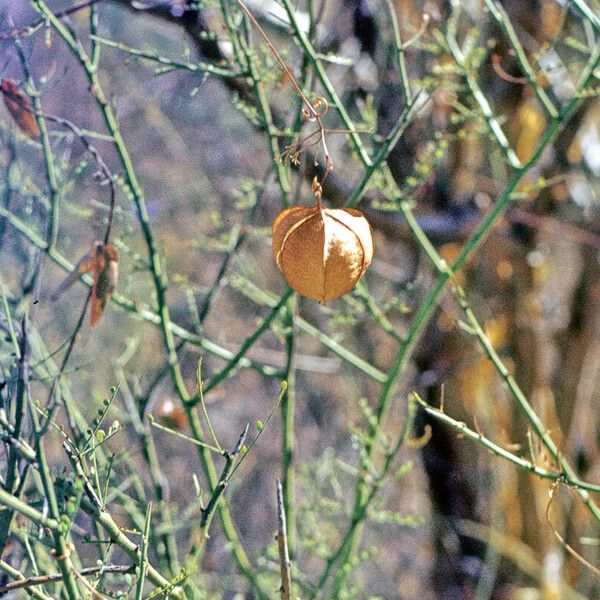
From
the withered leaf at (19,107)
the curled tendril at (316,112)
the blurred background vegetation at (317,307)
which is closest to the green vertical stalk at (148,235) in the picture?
the blurred background vegetation at (317,307)

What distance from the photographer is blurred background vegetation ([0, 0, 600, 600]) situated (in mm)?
1636

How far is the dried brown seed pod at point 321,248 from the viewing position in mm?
1278

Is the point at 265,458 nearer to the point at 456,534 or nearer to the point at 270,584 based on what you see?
the point at 456,534

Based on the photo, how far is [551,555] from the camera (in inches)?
148

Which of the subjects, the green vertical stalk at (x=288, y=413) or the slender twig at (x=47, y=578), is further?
the green vertical stalk at (x=288, y=413)

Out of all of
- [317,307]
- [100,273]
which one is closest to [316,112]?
[100,273]

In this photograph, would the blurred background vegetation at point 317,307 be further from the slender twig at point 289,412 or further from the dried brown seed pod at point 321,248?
the dried brown seed pod at point 321,248

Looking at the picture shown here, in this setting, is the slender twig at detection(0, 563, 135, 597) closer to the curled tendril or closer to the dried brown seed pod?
the dried brown seed pod

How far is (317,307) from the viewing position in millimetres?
4684

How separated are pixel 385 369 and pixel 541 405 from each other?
31.1 inches

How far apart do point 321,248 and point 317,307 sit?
340cm

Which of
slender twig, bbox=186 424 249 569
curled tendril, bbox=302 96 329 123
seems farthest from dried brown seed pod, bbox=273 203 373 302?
slender twig, bbox=186 424 249 569

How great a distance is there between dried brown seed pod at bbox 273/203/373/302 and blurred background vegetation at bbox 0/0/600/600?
15cm

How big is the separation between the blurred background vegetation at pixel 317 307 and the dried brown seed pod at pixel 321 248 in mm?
152
